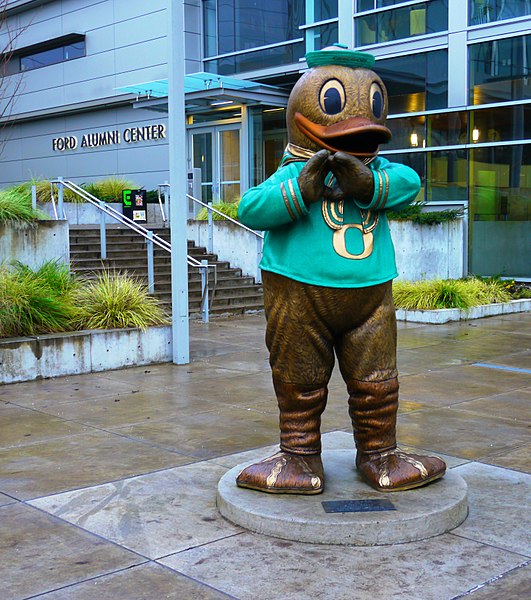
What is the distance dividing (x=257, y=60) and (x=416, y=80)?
17.2 feet

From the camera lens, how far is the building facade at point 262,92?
17.3 metres

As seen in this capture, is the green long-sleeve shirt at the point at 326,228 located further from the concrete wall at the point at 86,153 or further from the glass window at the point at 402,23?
the concrete wall at the point at 86,153

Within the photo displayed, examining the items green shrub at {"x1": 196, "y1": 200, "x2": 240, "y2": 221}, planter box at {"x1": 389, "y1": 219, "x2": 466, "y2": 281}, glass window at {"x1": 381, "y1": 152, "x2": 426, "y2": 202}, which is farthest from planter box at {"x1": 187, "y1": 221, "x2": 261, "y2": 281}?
glass window at {"x1": 381, "y1": 152, "x2": 426, "y2": 202}

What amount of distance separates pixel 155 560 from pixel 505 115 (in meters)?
15.3

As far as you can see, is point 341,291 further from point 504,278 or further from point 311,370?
point 504,278

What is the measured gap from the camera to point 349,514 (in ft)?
13.5

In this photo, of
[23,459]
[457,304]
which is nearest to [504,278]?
[457,304]

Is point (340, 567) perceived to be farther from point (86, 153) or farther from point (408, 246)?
point (86, 153)

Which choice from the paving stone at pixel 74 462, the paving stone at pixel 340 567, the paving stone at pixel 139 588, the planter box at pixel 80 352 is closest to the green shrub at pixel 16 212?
the planter box at pixel 80 352

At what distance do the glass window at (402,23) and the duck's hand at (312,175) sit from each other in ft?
50.0

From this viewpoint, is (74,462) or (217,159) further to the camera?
(217,159)

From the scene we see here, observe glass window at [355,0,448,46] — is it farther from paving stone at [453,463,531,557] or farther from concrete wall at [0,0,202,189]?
paving stone at [453,463,531,557]

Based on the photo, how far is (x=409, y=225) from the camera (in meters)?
16.2

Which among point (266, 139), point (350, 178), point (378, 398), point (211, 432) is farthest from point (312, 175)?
point (266, 139)
